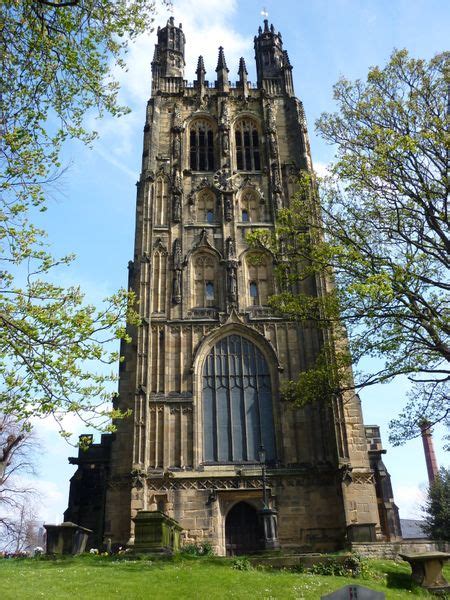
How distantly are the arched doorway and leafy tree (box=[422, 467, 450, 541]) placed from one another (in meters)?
13.1

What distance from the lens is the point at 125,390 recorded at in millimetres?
24266

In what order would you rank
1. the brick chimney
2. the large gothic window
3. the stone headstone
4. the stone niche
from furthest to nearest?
the brick chimney
the large gothic window
the stone niche
the stone headstone

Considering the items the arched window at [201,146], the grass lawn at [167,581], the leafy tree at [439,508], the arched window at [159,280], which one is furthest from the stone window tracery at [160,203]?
the leafy tree at [439,508]

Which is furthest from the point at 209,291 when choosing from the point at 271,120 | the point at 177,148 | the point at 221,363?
the point at 271,120

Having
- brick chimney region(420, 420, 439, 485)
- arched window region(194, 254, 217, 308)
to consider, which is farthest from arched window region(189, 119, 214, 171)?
brick chimney region(420, 420, 439, 485)

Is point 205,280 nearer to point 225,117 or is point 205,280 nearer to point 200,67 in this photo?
point 225,117

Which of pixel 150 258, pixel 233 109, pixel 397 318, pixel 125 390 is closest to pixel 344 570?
pixel 397 318

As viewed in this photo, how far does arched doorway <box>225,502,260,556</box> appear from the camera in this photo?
2145 cm

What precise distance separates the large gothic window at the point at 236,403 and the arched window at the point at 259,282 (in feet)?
7.12

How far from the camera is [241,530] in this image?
71.7 feet

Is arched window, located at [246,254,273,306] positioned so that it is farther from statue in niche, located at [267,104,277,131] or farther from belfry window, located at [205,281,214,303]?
statue in niche, located at [267,104,277,131]

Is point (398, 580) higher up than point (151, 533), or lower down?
lower down

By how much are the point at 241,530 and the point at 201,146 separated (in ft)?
65.2

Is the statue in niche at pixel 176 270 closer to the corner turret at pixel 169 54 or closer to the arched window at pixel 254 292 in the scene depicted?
the arched window at pixel 254 292
